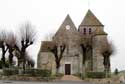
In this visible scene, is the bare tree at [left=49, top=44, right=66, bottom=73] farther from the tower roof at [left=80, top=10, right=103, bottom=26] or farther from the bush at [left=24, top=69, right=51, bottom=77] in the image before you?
the tower roof at [left=80, top=10, right=103, bottom=26]

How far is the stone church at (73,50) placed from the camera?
62750 millimetres

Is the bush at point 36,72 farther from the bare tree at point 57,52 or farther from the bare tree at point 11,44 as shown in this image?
the bare tree at point 57,52

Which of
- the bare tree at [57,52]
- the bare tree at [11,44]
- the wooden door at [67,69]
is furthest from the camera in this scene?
the wooden door at [67,69]

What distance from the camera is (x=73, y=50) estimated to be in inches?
2542

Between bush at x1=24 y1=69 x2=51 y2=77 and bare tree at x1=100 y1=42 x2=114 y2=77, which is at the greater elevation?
bare tree at x1=100 y1=42 x2=114 y2=77

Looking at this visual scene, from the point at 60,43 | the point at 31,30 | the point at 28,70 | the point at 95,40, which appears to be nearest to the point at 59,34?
the point at 60,43

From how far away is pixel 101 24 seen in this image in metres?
67.8

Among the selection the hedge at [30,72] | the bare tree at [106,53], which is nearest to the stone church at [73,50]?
the bare tree at [106,53]

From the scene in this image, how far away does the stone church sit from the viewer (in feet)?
206

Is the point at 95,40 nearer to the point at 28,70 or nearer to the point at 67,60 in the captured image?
the point at 67,60

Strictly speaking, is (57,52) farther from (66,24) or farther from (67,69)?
(66,24)

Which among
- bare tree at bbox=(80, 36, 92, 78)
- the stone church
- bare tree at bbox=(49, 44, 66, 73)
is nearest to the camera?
bare tree at bbox=(49, 44, 66, 73)

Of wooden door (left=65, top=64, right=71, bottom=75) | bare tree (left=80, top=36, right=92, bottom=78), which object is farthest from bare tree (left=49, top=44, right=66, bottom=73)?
bare tree (left=80, top=36, right=92, bottom=78)

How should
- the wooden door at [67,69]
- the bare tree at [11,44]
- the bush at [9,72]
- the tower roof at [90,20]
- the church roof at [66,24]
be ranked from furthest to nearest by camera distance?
the tower roof at [90,20]
the church roof at [66,24]
the wooden door at [67,69]
the bare tree at [11,44]
the bush at [9,72]
